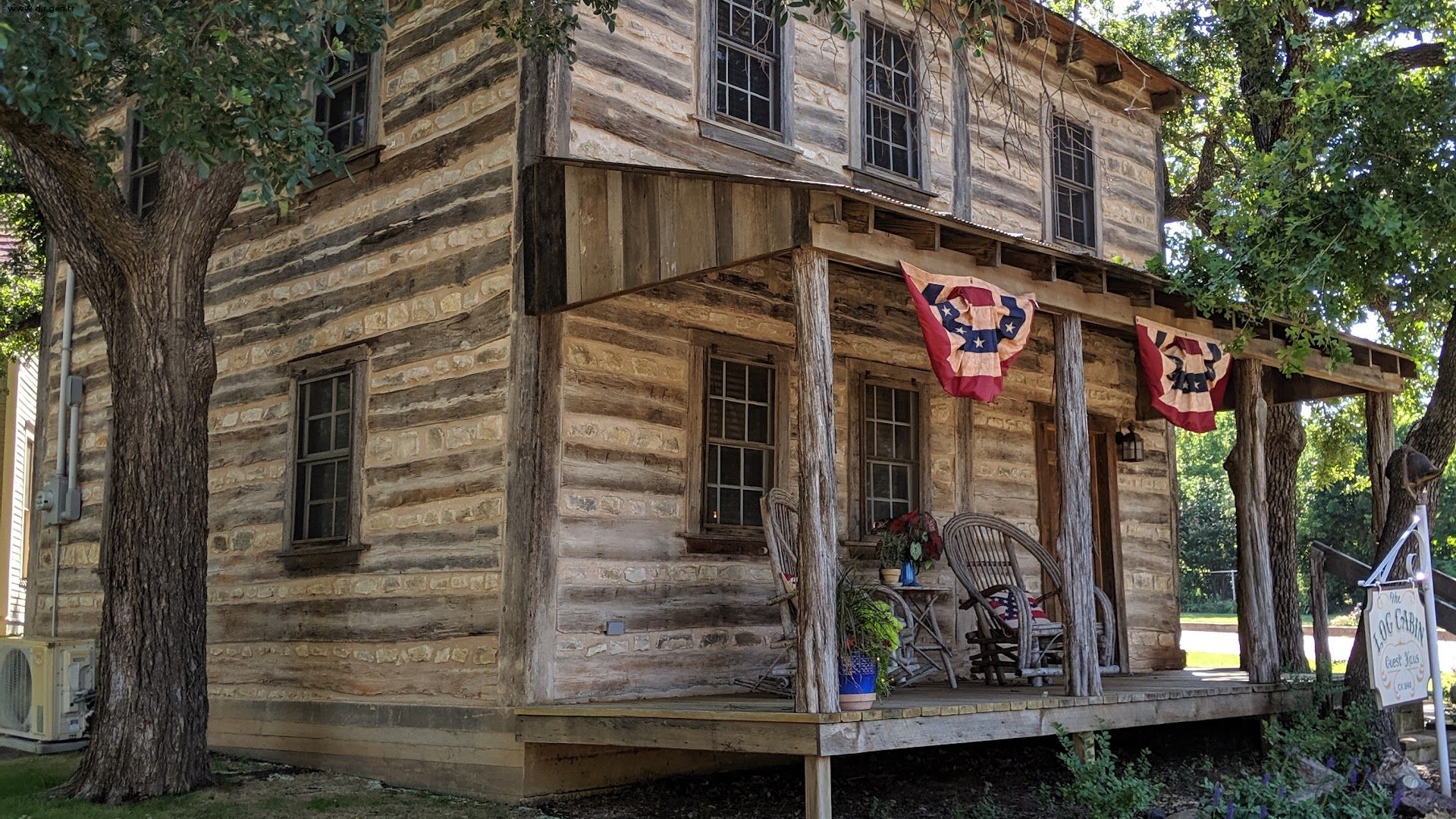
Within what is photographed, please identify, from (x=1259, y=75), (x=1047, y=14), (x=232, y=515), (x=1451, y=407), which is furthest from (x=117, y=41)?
(x=1259, y=75)

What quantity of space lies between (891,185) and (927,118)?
0.81 m

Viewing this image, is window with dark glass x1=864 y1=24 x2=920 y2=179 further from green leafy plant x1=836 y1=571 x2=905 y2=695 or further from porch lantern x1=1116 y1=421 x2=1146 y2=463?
green leafy plant x1=836 y1=571 x2=905 y2=695

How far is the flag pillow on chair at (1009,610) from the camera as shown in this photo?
874 cm

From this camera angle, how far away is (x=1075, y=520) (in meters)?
8.05

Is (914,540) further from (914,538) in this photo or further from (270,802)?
(270,802)

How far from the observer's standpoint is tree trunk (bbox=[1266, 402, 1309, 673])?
1274 centimetres

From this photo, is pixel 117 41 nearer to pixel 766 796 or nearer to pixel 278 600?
pixel 278 600

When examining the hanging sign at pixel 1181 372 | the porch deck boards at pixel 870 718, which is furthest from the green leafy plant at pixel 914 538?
the hanging sign at pixel 1181 372

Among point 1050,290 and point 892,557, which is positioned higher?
point 1050,290

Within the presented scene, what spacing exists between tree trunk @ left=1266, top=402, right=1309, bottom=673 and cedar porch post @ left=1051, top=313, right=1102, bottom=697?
4.76 meters

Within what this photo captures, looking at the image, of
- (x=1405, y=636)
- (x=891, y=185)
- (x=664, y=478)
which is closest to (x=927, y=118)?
(x=891, y=185)

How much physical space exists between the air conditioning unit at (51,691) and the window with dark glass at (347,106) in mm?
4133

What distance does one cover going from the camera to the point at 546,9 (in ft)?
27.2

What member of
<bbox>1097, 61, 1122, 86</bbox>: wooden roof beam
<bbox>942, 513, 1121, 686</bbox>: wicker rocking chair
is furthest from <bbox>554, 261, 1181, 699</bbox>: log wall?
<bbox>1097, 61, 1122, 86</bbox>: wooden roof beam
